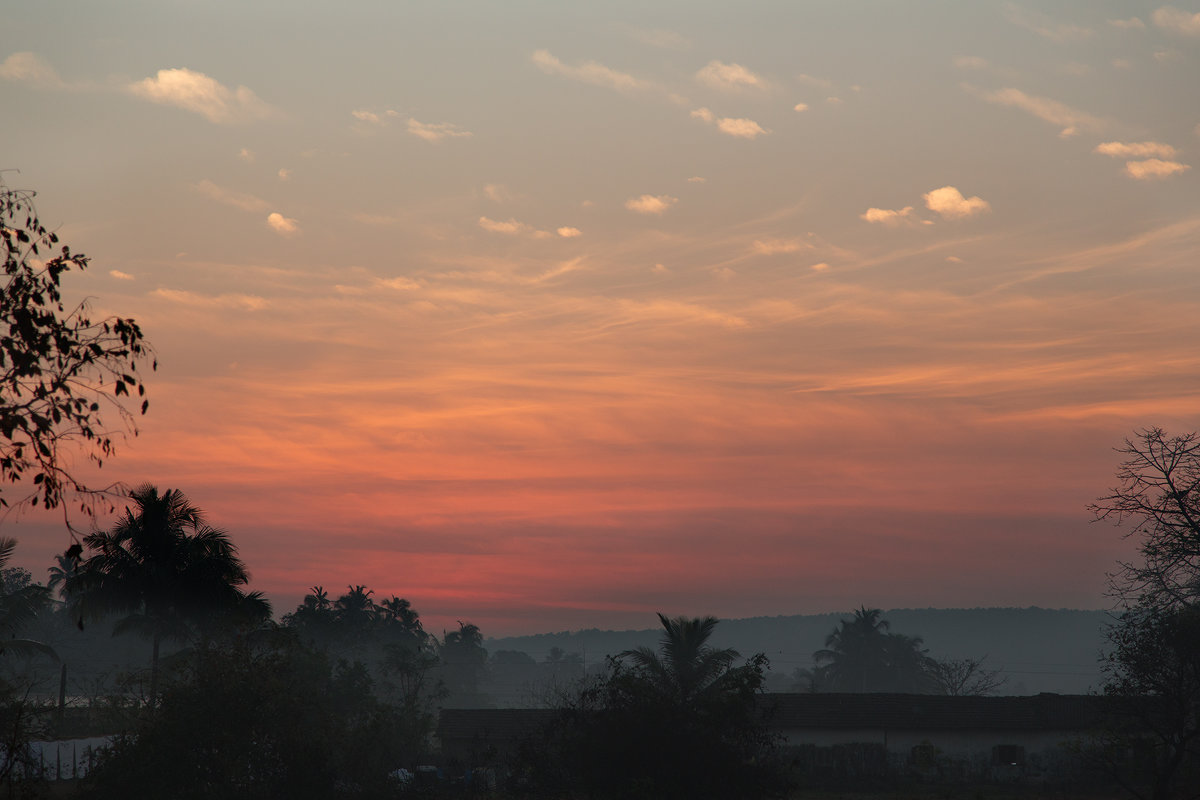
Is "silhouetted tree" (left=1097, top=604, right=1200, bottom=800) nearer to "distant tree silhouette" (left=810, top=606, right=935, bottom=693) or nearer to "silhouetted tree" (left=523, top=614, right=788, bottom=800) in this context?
Answer: "silhouetted tree" (left=523, top=614, right=788, bottom=800)

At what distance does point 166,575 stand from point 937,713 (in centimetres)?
4077

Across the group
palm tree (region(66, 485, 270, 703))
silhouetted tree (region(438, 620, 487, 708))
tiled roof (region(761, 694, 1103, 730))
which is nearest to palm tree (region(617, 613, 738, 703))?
tiled roof (region(761, 694, 1103, 730))

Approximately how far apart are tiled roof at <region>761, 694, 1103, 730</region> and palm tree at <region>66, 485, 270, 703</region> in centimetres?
2919

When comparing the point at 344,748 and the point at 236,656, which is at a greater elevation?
the point at 236,656

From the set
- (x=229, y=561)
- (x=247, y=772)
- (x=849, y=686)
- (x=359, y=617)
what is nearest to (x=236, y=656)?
(x=247, y=772)

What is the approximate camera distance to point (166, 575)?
41.7 metres

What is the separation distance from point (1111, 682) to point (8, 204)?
3344 centimetres

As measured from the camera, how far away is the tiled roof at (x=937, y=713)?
56.2m

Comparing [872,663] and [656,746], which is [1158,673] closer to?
[656,746]

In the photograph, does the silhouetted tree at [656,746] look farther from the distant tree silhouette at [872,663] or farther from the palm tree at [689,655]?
the distant tree silhouette at [872,663]

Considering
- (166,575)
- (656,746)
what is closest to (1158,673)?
(656,746)

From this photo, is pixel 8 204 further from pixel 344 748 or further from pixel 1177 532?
pixel 1177 532

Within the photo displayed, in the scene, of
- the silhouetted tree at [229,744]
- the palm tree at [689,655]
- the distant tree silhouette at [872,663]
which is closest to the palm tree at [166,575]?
the silhouetted tree at [229,744]

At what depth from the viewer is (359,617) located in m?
103
